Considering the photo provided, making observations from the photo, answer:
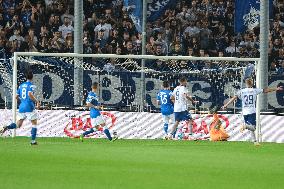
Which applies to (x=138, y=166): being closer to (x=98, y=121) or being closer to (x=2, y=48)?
(x=98, y=121)

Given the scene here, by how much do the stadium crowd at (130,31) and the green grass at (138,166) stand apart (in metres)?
9.17

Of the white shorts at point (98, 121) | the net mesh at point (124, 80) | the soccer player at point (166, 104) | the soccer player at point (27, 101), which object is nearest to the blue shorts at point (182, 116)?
the soccer player at point (166, 104)

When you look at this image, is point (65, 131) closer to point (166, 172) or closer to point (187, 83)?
point (187, 83)

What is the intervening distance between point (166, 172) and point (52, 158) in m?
4.17

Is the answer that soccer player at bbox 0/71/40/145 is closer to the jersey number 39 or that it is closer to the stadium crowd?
the jersey number 39

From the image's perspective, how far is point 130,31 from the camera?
130ft

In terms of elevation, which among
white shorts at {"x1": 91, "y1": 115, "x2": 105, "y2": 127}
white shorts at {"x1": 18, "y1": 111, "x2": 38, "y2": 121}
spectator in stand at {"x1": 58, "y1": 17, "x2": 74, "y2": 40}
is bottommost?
white shorts at {"x1": 91, "y1": 115, "x2": 105, "y2": 127}

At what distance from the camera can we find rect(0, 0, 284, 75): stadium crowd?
37562mm

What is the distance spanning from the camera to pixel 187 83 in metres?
34.2

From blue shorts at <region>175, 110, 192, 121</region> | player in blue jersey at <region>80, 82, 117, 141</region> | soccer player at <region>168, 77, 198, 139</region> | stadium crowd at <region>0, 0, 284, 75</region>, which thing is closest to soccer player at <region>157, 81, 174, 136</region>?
soccer player at <region>168, 77, 198, 139</region>

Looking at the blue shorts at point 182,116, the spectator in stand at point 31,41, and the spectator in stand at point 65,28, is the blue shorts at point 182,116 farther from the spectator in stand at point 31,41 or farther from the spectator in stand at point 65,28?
the spectator in stand at point 65,28

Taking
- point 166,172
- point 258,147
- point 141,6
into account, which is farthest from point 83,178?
point 141,6

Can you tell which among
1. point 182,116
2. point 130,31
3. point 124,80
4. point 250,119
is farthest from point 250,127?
point 130,31

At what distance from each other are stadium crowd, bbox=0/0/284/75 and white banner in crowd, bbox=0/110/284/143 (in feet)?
8.17
